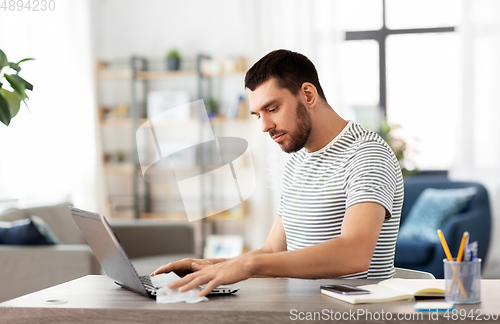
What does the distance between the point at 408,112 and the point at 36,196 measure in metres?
3.14

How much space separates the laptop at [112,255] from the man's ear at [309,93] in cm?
58

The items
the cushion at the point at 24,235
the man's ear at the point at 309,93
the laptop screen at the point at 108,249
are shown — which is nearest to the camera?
the laptop screen at the point at 108,249

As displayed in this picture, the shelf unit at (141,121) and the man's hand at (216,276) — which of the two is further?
the shelf unit at (141,121)

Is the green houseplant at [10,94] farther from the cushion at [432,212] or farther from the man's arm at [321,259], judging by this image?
the cushion at [432,212]

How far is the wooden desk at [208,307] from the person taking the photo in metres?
0.99

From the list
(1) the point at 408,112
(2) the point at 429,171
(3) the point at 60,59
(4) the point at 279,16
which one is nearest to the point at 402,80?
(1) the point at 408,112

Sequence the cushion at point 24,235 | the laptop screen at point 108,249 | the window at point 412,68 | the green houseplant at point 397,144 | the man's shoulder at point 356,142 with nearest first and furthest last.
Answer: the laptop screen at point 108,249 → the man's shoulder at point 356,142 → the cushion at point 24,235 → the green houseplant at point 397,144 → the window at point 412,68

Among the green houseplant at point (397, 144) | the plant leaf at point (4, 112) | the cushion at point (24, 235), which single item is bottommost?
the cushion at point (24, 235)

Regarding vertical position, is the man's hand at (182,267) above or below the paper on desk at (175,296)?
below

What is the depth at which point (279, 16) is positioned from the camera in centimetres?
A: 476

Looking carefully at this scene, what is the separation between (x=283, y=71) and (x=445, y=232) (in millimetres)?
2458

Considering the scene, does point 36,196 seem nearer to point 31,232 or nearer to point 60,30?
point 60,30

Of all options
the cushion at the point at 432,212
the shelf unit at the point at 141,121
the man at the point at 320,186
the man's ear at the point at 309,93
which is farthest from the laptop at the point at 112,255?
the shelf unit at the point at 141,121

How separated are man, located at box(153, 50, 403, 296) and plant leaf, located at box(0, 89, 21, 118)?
1.93 feet
